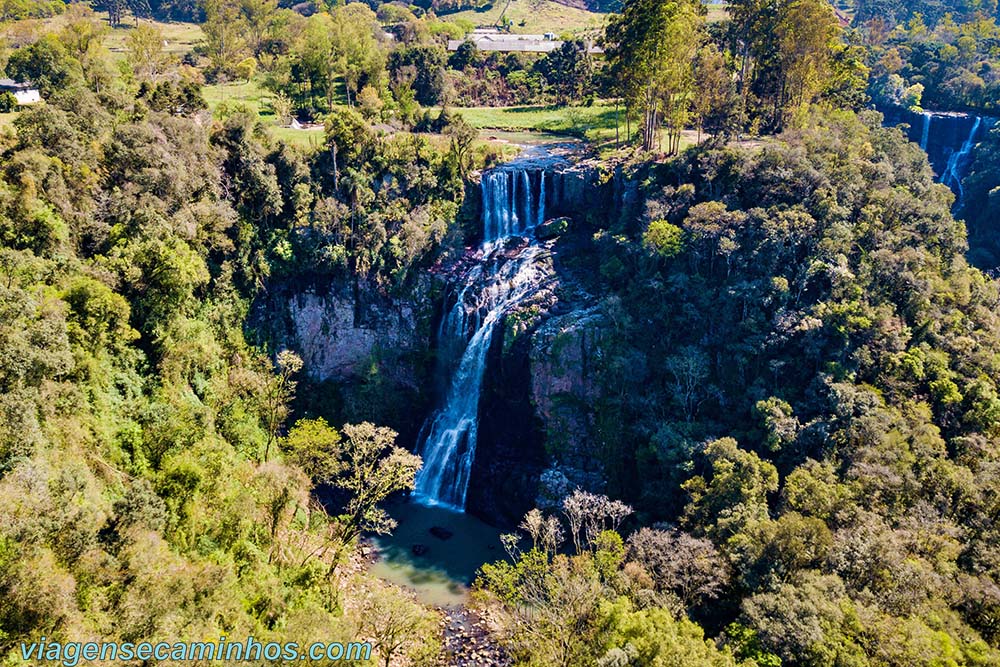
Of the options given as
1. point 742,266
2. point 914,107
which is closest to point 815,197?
point 742,266

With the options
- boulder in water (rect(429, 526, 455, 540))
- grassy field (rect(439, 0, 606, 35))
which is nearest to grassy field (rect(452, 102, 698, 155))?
boulder in water (rect(429, 526, 455, 540))

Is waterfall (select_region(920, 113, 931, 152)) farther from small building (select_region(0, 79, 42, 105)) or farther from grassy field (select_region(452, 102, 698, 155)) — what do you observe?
small building (select_region(0, 79, 42, 105))

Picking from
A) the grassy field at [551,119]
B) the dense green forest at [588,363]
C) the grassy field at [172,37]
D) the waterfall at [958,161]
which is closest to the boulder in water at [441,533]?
the dense green forest at [588,363]

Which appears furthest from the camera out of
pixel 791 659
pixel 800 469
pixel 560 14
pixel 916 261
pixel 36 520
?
pixel 560 14

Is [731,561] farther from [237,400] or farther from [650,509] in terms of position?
[237,400]

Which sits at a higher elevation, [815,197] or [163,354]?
[815,197]
